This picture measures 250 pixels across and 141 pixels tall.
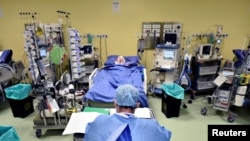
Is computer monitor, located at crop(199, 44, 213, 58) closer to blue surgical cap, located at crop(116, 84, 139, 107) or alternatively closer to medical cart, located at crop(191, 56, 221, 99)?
medical cart, located at crop(191, 56, 221, 99)

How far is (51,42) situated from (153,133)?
330 cm

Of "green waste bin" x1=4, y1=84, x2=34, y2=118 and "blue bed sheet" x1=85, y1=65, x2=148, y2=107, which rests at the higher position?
"blue bed sheet" x1=85, y1=65, x2=148, y2=107

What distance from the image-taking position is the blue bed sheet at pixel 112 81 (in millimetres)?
2484

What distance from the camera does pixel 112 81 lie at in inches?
114

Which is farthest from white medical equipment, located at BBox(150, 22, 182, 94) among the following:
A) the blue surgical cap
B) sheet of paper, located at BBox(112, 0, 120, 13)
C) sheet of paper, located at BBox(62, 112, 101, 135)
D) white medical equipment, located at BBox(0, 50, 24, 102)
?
white medical equipment, located at BBox(0, 50, 24, 102)

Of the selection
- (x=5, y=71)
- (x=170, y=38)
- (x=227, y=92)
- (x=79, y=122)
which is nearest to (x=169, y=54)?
(x=170, y=38)

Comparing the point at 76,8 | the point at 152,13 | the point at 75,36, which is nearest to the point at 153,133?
the point at 75,36

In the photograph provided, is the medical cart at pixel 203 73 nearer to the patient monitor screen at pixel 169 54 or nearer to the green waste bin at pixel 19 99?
the patient monitor screen at pixel 169 54

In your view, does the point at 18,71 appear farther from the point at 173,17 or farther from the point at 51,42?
the point at 173,17

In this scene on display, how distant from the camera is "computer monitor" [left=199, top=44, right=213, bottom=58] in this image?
3.65 m

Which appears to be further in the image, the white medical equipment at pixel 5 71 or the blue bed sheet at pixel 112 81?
the white medical equipment at pixel 5 71

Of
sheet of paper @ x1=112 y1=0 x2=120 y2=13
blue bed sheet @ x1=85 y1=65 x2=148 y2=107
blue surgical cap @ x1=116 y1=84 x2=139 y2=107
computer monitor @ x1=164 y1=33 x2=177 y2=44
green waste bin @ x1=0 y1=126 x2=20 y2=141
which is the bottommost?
green waste bin @ x1=0 y1=126 x2=20 y2=141

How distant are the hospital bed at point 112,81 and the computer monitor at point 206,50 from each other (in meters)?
1.31

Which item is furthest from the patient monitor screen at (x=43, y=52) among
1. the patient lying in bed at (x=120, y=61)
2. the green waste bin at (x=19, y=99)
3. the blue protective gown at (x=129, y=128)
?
the blue protective gown at (x=129, y=128)
